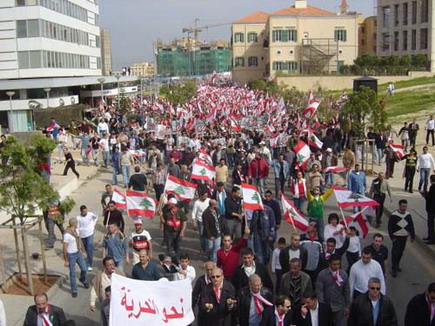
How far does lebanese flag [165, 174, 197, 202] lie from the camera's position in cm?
1373

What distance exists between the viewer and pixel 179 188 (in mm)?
13883

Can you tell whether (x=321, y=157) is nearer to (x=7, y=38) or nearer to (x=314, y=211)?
(x=314, y=211)

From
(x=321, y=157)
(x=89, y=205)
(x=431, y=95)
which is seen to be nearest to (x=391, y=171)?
(x=321, y=157)

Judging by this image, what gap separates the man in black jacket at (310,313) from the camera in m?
7.43

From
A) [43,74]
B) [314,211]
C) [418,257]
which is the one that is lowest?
[418,257]

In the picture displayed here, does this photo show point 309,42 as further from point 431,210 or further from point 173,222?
point 173,222

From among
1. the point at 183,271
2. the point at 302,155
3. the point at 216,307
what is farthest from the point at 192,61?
the point at 216,307

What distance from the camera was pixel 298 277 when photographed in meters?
8.13

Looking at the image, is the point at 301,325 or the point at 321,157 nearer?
the point at 301,325

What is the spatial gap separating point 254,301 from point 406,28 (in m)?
80.2

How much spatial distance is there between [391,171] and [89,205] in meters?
10.5

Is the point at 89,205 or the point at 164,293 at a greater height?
the point at 164,293

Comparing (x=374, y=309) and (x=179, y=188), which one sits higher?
(x=179, y=188)

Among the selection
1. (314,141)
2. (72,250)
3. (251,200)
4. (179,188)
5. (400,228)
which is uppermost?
(314,141)
